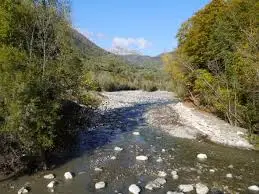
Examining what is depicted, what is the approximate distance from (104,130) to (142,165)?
9101 millimetres

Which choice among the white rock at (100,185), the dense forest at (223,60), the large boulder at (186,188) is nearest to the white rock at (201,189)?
the large boulder at (186,188)

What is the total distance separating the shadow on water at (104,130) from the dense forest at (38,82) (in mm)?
732

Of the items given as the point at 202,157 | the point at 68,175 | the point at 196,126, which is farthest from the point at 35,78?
the point at 196,126

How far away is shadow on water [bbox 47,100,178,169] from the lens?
65.3 feet

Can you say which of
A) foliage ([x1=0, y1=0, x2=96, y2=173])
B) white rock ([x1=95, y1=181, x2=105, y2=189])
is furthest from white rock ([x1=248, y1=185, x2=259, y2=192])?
foliage ([x1=0, y1=0, x2=96, y2=173])

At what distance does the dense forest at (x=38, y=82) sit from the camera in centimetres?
1582

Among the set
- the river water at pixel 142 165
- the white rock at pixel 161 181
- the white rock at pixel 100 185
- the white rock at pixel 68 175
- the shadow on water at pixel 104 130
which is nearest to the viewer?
the white rock at pixel 100 185

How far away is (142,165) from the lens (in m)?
18.7

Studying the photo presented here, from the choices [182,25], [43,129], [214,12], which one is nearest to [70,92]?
[43,129]

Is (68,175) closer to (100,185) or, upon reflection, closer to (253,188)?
(100,185)

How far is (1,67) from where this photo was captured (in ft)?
54.5

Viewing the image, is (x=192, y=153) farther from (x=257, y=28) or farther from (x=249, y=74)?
(x=257, y=28)

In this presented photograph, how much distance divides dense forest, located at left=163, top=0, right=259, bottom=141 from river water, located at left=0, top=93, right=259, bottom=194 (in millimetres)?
4453

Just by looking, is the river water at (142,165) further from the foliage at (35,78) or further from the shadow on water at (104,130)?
the foliage at (35,78)
